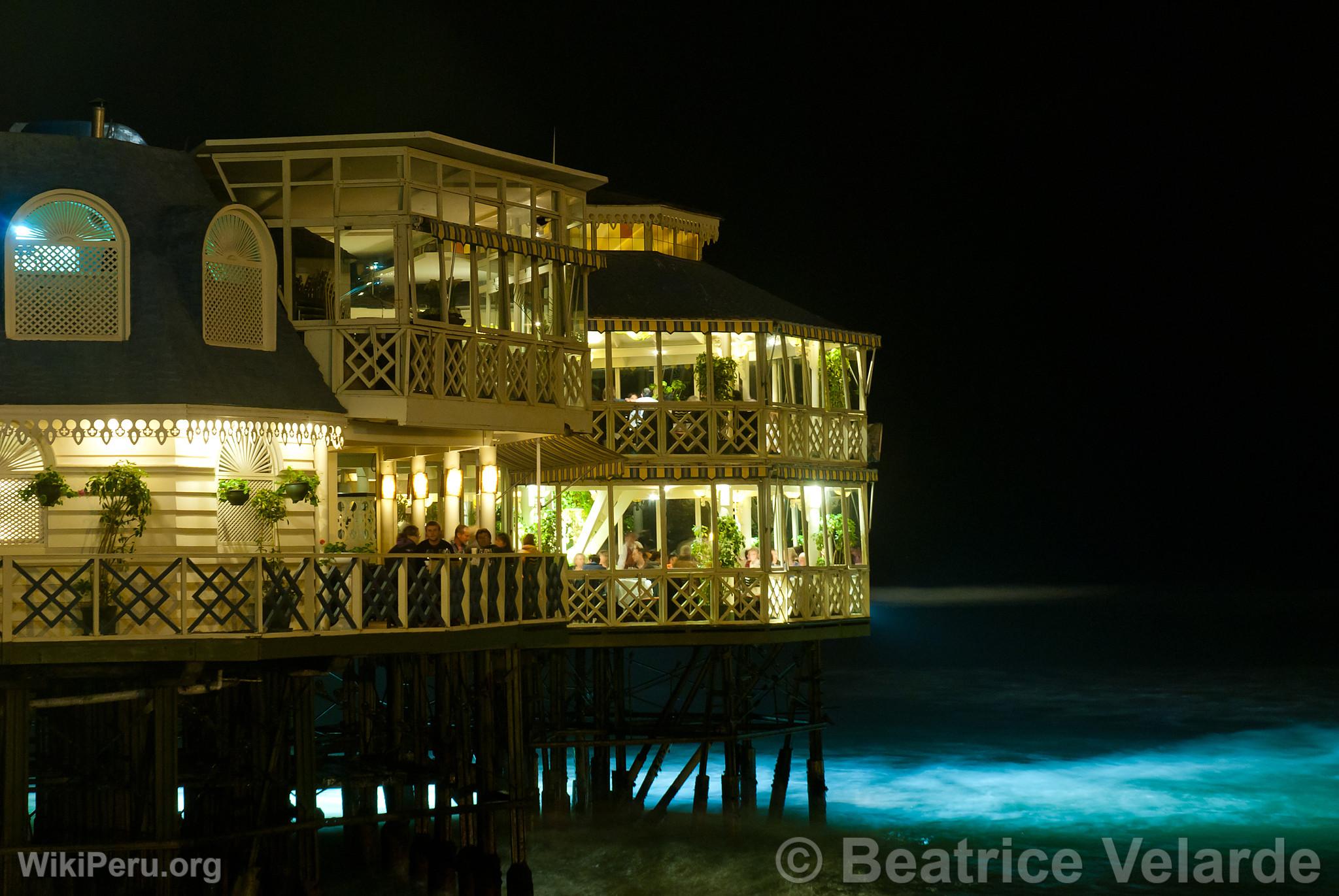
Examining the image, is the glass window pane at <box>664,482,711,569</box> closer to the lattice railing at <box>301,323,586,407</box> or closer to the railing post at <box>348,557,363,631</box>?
the lattice railing at <box>301,323,586,407</box>

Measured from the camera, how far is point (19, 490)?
22219 millimetres

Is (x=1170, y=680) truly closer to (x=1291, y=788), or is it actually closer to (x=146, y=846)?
(x=1291, y=788)

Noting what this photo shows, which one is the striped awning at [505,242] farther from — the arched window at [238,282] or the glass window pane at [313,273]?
the arched window at [238,282]

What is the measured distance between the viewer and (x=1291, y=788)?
1693 inches

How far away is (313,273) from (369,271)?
1.03 metres

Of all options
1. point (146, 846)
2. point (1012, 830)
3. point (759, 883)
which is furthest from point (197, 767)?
point (1012, 830)

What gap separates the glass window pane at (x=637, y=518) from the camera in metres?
32.9

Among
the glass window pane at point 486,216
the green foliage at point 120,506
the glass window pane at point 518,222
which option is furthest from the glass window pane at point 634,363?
the green foliage at point 120,506

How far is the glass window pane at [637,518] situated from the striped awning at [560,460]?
85 centimetres

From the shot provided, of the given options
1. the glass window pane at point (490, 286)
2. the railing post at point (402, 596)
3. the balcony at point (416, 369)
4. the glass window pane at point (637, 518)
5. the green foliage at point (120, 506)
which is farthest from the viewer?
the glass window pane at point (637, 518)

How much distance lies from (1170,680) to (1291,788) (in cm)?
3267

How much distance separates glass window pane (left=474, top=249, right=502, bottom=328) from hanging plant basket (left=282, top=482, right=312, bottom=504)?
4372mm

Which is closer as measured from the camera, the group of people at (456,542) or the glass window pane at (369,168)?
the group of people at (456,542)

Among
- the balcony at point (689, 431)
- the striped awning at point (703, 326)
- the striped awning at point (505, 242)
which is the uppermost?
the striped awning at point (505, 242)
